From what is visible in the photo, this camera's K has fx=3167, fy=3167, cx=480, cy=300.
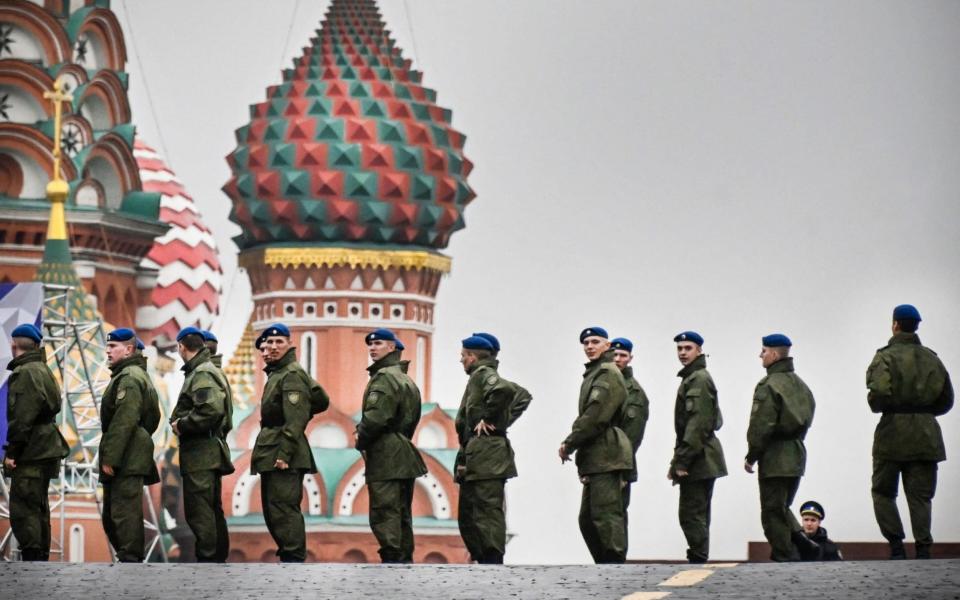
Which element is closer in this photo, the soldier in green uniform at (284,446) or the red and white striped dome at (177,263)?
the soldier in green uniform at (284,446)

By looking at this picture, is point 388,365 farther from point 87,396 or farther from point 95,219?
point 95,219

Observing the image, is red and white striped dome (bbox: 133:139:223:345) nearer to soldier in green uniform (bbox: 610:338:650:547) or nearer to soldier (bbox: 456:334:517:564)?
soldier in green uniform (bbox: 610:338:650:547)

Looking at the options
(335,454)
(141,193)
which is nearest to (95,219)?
(141,193)

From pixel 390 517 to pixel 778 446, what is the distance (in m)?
3.03

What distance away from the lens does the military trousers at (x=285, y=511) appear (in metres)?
24.1

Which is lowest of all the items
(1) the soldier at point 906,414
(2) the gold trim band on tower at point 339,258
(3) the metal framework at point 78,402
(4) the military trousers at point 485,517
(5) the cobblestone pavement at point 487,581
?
(5) the cobblestone pavement at point 487,581

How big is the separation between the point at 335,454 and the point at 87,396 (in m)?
9.35

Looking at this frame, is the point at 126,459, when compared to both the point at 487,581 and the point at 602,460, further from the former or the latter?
the point at 487,581

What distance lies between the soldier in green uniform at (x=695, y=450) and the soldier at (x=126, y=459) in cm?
411

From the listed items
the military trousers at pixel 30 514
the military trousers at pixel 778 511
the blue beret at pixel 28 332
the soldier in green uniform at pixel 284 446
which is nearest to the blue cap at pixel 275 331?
the soldier in green uniform at pixel 284 446

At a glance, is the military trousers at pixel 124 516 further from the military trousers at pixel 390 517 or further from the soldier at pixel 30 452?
the military trousers at pixel 390 517

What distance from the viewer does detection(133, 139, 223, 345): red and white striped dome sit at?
67812mm

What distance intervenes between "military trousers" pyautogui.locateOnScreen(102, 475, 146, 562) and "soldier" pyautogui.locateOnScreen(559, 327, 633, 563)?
3.29 meters

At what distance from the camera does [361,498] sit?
194 feet
